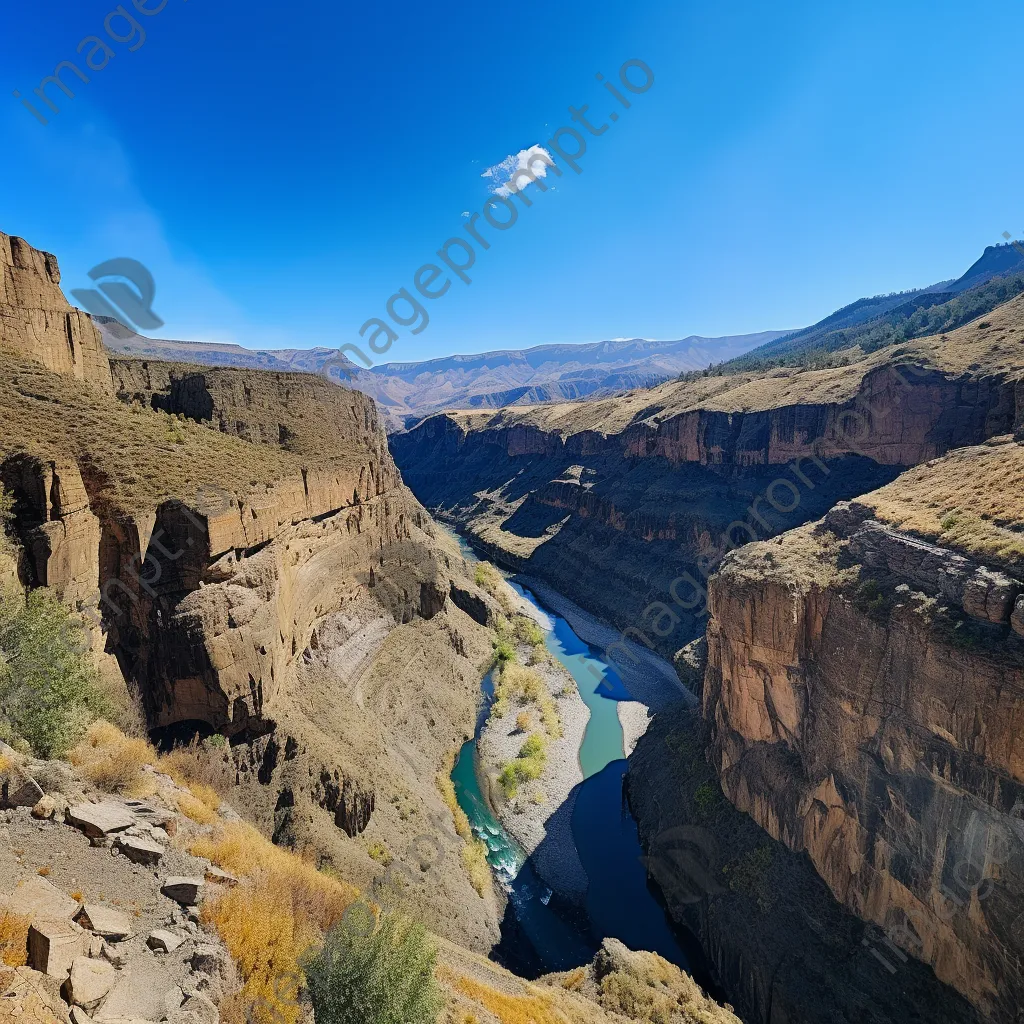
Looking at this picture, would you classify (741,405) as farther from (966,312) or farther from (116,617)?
(116,617)

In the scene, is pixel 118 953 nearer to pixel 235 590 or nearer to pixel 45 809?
pixel 45 809

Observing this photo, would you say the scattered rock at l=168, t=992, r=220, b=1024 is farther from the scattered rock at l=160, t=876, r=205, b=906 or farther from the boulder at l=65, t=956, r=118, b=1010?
the scattered rock at l=160, t=876, r=205, b=906

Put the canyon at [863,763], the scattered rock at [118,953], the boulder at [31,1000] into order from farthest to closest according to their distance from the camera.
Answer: the canyon at [863,763], the scattered rock at [118,953], the boulder at [31,1000]

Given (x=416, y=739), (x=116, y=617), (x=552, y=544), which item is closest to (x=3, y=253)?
(x=116, y=617)

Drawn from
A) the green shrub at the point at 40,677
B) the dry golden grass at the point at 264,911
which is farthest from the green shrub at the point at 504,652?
the green shrub at the point at 40,677

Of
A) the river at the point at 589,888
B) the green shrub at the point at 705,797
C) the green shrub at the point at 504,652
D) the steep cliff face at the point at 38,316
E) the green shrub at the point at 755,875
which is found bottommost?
the river at the point at 589,888

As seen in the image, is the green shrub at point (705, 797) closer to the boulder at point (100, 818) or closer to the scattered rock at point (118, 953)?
the boulder at point (100, 818)
